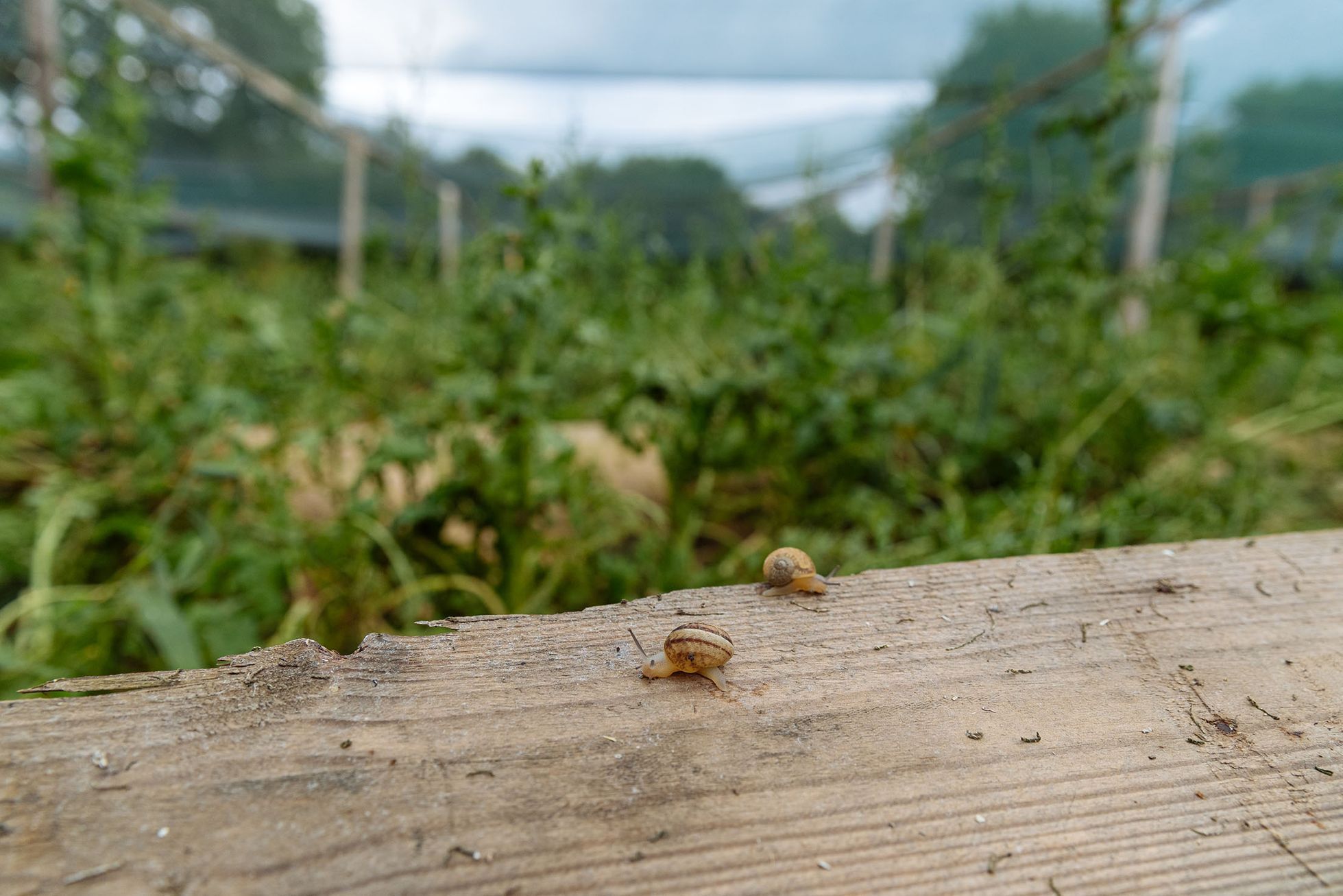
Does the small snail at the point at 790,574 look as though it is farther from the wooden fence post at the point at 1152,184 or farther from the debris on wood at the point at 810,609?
the wooden fence post at the point at 1152,184

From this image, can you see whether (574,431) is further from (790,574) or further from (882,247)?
(882,247)

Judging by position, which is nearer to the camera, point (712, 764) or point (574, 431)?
point (712, 764)

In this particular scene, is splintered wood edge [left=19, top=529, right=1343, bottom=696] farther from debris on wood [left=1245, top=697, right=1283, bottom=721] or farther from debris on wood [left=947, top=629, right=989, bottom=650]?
debris on wood [left=1245, top=697, right=1283, bottom=721]

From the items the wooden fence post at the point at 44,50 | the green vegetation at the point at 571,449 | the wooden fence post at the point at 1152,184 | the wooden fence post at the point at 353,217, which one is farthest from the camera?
the wooden fence post at the point at 353,217

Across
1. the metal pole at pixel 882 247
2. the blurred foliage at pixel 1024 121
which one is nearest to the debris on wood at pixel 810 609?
the blurred foliage at pixel 1024 121

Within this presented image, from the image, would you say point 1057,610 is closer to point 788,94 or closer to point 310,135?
point 788,94

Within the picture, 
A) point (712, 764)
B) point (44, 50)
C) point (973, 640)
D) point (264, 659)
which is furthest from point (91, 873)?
point (44, 50)

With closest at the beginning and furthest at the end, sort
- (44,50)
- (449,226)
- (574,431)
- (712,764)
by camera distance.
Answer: (712,764)
(574,431)
(44,50)
(449,226)
